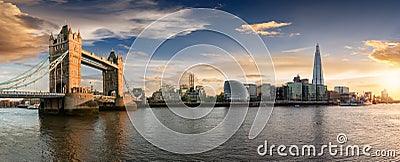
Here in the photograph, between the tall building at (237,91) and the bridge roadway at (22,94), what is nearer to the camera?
the bridge roadway at (22,94)

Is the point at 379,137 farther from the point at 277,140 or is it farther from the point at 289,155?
the point at 289,155

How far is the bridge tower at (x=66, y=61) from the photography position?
62.9 meters

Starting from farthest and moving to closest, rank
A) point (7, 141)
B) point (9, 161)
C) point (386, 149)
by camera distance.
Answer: point (7, 141) → point (386, 149) → point (9, 161)

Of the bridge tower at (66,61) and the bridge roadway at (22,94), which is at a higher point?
the bridge tower at (66,61)

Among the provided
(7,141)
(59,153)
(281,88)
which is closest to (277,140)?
(59,153)

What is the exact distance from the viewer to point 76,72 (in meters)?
65.2

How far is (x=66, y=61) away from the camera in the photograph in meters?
64.0

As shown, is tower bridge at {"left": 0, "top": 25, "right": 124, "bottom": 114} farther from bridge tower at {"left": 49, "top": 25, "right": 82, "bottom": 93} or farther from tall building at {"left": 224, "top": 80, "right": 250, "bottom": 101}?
tall building at {"left": 224, "top": 80, "right": 250, "bottom": 101}

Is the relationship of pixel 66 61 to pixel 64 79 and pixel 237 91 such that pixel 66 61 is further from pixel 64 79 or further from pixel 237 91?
pixel 237 91

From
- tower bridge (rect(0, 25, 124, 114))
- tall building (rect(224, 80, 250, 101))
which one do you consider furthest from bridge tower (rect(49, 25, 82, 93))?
tall building (rect(224, 80, 250, 101))

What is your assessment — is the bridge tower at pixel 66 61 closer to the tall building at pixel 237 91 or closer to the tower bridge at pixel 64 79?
the tower bridge at pixel 64 79

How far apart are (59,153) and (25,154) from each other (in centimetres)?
192

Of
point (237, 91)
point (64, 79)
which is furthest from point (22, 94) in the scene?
point (237, 91)

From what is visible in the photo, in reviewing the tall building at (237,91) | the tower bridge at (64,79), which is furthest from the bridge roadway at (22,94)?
the tall building at (237,91)
